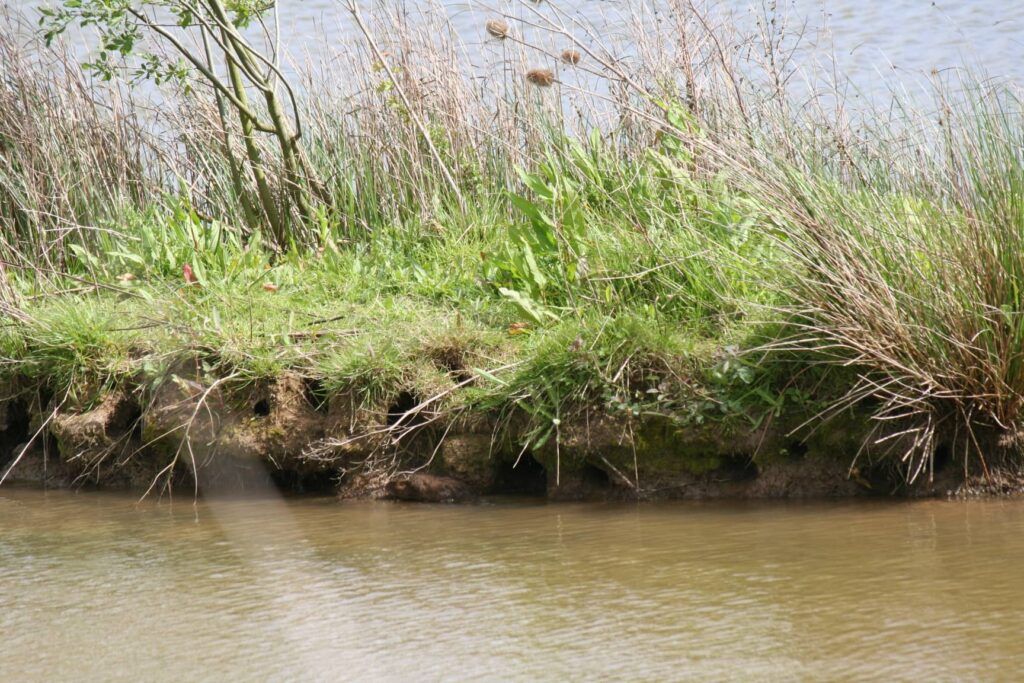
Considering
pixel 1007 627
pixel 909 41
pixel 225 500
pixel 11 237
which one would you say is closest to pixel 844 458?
pixel 1007 627

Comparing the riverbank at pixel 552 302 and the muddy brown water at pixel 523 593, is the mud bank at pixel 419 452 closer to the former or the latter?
the riverbank at pixel 552 302

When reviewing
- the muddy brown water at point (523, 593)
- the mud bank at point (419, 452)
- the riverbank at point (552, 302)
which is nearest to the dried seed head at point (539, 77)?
the riverbank at point (552, 302)

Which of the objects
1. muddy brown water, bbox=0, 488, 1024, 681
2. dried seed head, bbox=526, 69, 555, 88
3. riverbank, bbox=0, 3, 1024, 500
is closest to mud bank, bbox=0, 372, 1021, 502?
riverbank, bbox=0, 3, 1024, 500

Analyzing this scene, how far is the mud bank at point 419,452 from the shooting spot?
393 cm

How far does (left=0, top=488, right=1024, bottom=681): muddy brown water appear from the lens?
246 cm

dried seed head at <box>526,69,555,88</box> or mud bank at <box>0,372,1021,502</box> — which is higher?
dried seed head at <box>526,69,555,88</box>

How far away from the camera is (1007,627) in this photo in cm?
250

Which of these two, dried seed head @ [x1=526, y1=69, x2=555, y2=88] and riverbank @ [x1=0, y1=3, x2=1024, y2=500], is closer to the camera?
riverbank @ [x1=0, y1=3, x2=1024, y2=500]

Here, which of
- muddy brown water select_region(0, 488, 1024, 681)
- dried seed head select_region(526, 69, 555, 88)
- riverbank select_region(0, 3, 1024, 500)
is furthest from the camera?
dried seed head select_region(526, 69, 555, 88)

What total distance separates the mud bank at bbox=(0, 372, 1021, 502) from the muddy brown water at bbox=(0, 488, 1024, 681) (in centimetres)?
16

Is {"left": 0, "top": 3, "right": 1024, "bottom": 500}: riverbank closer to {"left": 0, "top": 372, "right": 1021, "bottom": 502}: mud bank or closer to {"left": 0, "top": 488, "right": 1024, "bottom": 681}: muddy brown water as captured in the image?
{"left": 0, "top": 372, "right": 1021, "bottom": 502}: mud bank

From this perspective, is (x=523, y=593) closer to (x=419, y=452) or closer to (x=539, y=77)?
(x=419, y=452)

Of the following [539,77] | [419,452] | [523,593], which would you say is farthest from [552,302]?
[523,593]

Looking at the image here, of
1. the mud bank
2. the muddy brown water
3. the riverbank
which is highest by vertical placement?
the riverbank
